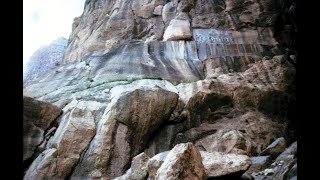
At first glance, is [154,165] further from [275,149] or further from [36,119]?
[36,119]

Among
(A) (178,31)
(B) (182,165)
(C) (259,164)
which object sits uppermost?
(A) (178,31)

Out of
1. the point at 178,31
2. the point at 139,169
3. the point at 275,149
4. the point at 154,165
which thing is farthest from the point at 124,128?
the point at 178,31

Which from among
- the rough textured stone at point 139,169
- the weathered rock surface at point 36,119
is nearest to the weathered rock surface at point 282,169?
the rough textured stone at point 139,169

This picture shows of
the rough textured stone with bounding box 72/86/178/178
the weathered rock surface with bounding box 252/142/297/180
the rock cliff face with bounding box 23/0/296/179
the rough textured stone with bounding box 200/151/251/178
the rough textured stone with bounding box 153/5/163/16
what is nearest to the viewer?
the rough textured stone with bounding box 200/151/251/178

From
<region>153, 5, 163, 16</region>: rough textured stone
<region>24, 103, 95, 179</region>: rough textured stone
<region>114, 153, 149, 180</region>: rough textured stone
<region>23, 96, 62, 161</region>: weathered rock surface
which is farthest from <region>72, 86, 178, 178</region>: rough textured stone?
<region>153, 5, 163, 16</region>: rough textured stone

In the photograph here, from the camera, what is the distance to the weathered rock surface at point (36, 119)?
1385 centimetres

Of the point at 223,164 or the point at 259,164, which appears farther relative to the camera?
the point at 259,164

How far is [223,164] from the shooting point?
10.1m

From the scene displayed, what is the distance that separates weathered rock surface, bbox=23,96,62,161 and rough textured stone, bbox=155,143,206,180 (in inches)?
269

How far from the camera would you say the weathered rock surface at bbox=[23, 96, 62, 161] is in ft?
45.4

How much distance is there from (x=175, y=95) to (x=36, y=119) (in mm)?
5489

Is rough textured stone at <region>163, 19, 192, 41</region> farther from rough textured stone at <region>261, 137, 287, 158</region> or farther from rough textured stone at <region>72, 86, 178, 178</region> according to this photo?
rough textured stone at <region>261, 137, 287, 158</region>

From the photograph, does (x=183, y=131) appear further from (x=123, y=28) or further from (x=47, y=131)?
(x=123, y=28)
